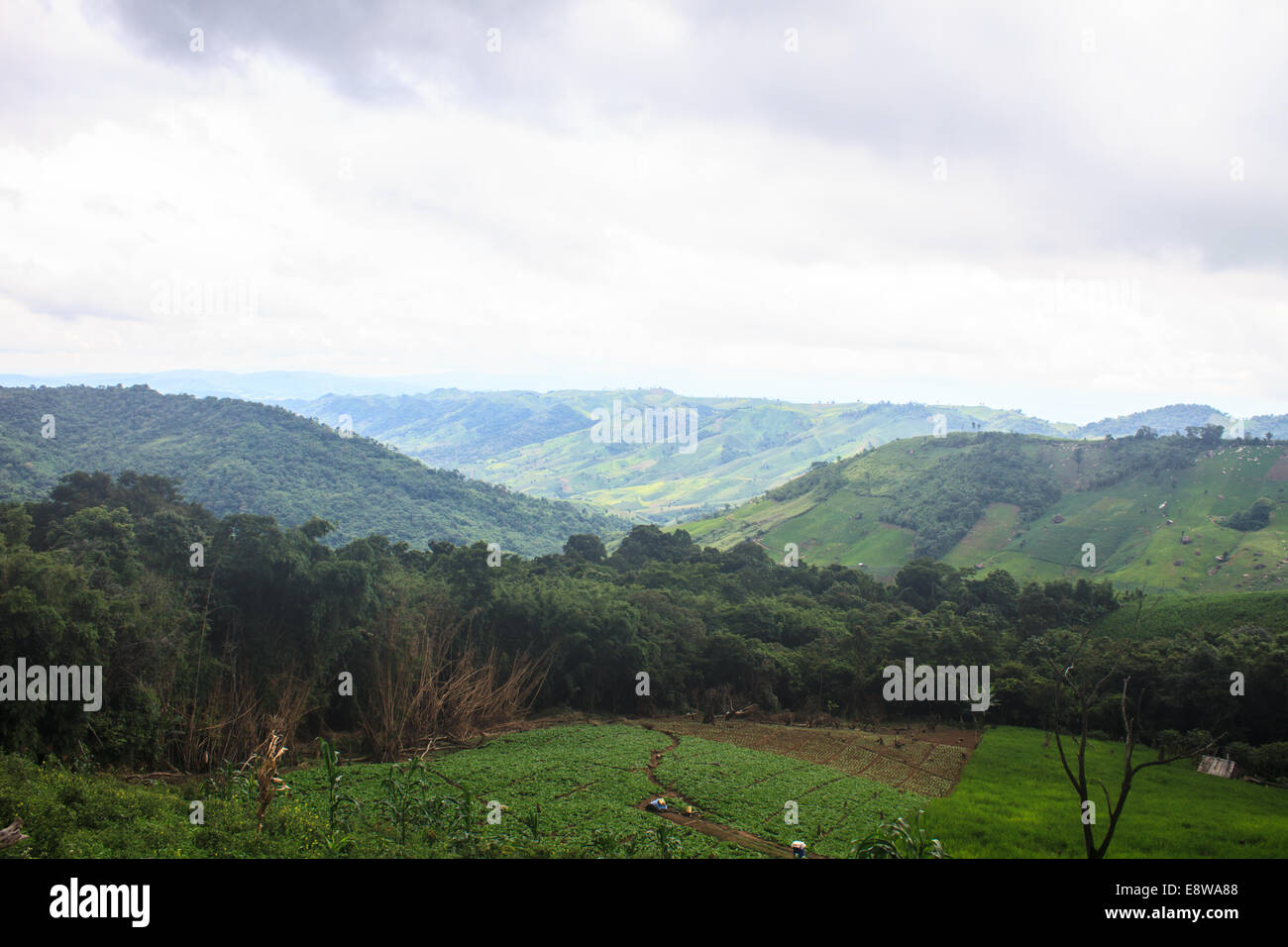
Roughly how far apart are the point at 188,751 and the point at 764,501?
13215cm

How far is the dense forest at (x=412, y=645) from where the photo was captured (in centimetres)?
2156

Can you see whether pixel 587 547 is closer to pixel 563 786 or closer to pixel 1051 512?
pixel 563 786

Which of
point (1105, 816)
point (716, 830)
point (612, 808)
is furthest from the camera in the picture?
point (1105, 816)

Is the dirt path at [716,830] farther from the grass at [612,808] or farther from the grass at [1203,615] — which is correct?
the grass at [1203,615]

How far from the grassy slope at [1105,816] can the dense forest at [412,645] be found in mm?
3387

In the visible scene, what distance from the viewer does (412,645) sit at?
3105cm

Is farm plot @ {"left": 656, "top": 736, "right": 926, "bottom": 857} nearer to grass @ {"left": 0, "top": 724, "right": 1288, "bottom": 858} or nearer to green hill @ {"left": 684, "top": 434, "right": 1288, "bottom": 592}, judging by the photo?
grass @ {"left": 0, "top": 724, "right": 1288, "bottom": 858}

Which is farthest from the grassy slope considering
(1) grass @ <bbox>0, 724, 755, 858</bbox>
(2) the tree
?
(2) the tree

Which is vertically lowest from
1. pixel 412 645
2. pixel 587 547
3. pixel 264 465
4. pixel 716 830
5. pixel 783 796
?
pixel 783 796

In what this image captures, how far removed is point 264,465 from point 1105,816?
120 metres

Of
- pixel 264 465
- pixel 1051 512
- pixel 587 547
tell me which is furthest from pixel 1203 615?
pixel 264 465

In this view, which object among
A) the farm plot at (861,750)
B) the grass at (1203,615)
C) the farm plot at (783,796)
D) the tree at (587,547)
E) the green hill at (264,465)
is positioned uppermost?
the green hill at (264,465)

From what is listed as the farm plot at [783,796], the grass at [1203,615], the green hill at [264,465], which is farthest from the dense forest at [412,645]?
the green hill at [264,465]
